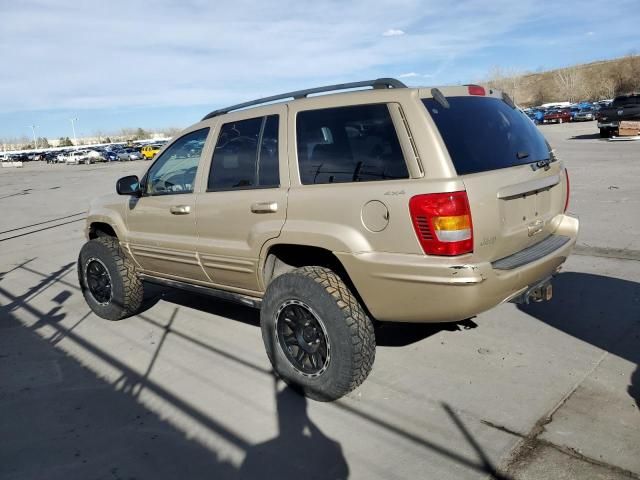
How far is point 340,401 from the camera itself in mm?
3559

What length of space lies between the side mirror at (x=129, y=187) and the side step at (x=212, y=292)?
0.80 m

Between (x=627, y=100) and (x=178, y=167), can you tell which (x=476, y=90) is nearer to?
(x=178, y=167)

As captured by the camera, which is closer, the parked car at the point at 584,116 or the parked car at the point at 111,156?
the parked car at the point at 584,116

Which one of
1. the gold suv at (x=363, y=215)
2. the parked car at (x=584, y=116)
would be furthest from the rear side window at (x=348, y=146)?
the parked car at (x=584, y=116)

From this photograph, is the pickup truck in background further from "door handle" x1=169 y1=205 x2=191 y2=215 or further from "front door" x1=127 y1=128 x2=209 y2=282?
"door handle" x1=169 y1=205 x2=191 y2=215

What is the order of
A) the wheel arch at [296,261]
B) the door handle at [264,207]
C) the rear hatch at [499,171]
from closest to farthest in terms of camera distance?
the rear hatch at [499,171] < the wheel arch at [296,261] < the door handle at [264,207]

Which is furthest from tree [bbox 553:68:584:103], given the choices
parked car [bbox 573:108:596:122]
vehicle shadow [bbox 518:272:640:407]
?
vehicle shadow [bbox 518:272:640:407]

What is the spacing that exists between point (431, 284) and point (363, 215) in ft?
1.84

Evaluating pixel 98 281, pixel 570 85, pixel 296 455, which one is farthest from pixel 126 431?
pixel 570 85

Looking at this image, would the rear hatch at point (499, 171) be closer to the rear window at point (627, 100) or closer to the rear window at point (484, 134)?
the rear window at point (484, 134)

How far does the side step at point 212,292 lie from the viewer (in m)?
4.13

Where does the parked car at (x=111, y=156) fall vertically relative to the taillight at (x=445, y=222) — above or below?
below

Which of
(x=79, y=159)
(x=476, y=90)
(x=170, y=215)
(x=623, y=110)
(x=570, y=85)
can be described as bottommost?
(x=79, y=159)

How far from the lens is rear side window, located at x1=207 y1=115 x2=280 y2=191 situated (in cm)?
386
